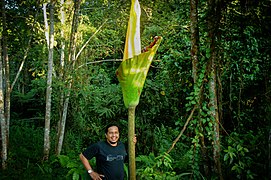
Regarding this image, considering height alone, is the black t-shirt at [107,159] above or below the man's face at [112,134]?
below

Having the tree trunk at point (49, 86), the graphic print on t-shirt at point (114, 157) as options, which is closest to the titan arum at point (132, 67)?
the graphic print on t-shirt at point (114, 157)

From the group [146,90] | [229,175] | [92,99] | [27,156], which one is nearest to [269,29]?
[229,175]

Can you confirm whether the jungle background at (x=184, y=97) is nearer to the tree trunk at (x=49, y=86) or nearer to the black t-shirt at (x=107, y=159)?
the tree trunk at (x=49, y=86)

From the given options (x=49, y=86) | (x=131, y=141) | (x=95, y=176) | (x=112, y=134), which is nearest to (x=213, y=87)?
(x=112, y=134)

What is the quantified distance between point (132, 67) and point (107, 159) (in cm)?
113

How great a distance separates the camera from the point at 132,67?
2154 mm

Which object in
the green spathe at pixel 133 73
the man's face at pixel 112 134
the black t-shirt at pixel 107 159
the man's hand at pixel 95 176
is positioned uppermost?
the green spathe at pixel 133 73

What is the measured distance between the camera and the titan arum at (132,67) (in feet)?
6.99

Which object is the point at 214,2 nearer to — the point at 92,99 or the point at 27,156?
the point at 92,99

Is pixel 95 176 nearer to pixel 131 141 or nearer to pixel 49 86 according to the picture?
pixel 131 141

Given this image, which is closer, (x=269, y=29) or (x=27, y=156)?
(x=269, y=29)

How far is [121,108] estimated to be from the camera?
4465mm

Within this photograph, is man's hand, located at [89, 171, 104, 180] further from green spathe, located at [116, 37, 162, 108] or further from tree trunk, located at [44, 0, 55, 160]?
tree trunk, located at [44, 0, 55, 160]

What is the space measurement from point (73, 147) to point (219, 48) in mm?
4163
